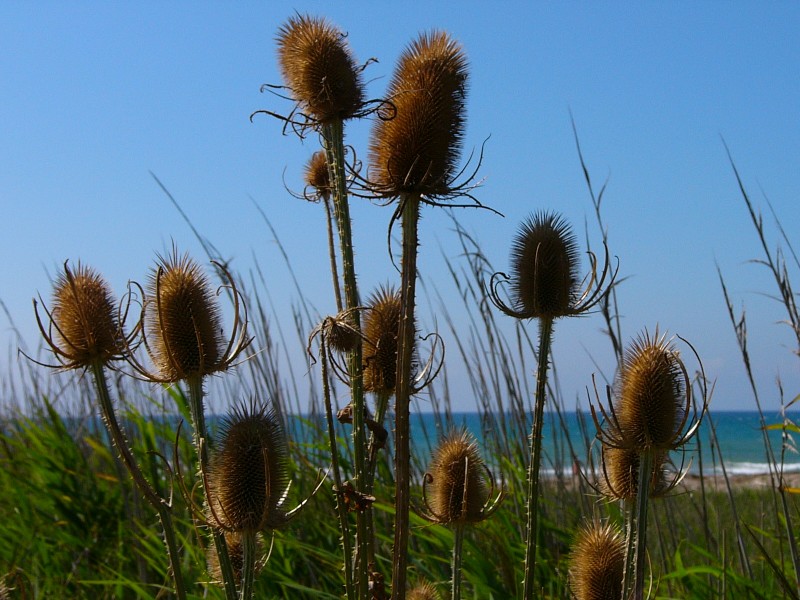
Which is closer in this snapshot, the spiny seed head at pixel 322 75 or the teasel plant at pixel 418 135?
the teasel plant at pixel 418 135

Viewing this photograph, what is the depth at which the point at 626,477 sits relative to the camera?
7.49 feet

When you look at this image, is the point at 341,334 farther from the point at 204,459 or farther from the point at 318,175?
the point at 318,175

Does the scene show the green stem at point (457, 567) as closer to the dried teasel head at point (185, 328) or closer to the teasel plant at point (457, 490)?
the teasel plant at point (457, 490)

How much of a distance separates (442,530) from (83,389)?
11.6ft

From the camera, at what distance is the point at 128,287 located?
219cm

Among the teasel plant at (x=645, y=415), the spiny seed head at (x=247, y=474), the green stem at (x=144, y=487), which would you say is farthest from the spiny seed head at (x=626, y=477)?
the green stem at (x=144, y=487)

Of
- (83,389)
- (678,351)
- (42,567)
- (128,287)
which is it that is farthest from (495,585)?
(83,389)

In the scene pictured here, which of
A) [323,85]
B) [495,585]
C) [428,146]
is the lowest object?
[495,585]

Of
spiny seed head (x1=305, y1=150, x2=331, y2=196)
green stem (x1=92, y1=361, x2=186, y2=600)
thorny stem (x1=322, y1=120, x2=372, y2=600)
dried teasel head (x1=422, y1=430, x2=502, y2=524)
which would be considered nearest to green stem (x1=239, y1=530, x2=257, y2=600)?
green stem (x1=92, y1=361, x2=186, y2=600)

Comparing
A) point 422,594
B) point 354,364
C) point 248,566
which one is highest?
point 354,364

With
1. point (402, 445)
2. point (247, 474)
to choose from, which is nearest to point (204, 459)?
point (247, 474)

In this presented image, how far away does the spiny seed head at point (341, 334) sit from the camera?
6.89 feet

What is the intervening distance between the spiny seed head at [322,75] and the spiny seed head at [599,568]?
131 cm

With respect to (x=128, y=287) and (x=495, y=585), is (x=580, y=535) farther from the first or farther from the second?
(x=128, y=287)
